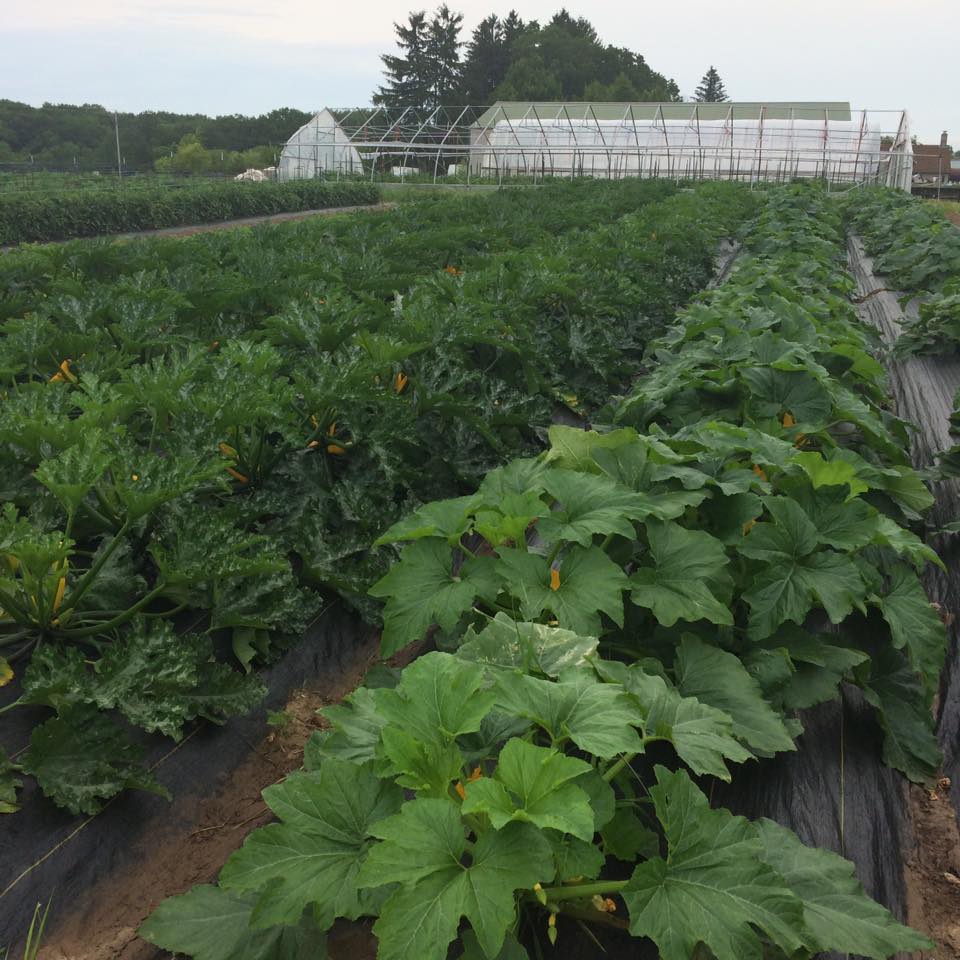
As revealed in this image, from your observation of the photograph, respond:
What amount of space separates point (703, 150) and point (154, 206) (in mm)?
22170

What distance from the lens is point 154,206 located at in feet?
84.0

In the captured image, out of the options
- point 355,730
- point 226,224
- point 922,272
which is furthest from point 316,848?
point 226,224

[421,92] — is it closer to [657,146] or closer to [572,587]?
[657,146]

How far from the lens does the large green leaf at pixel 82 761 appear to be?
2.20 m

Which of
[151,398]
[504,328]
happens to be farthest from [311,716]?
[504,328]

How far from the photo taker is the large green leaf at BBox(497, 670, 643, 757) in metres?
1.65

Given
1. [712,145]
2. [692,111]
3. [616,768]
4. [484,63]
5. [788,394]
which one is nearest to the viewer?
[616,768]

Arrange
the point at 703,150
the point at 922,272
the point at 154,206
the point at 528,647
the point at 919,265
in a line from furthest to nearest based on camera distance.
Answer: the point at 703,150 → the point at 154,206 → the point at 919,265 → the point at 922,272 → the point at 528,647

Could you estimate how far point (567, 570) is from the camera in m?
2.39

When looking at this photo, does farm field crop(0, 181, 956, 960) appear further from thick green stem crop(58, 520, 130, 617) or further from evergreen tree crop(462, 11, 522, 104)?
evergreen tree crop(462, 11, 522, 104)

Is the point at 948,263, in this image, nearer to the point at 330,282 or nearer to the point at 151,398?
the point at 330,282

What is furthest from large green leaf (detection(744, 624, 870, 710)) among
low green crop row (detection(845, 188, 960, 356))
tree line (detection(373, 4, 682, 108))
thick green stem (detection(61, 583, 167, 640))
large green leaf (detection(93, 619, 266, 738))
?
tree line (detection(373, 4, 682, 108))

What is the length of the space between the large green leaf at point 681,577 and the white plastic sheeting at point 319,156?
39937 mm

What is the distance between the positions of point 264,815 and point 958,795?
2.01 metres
